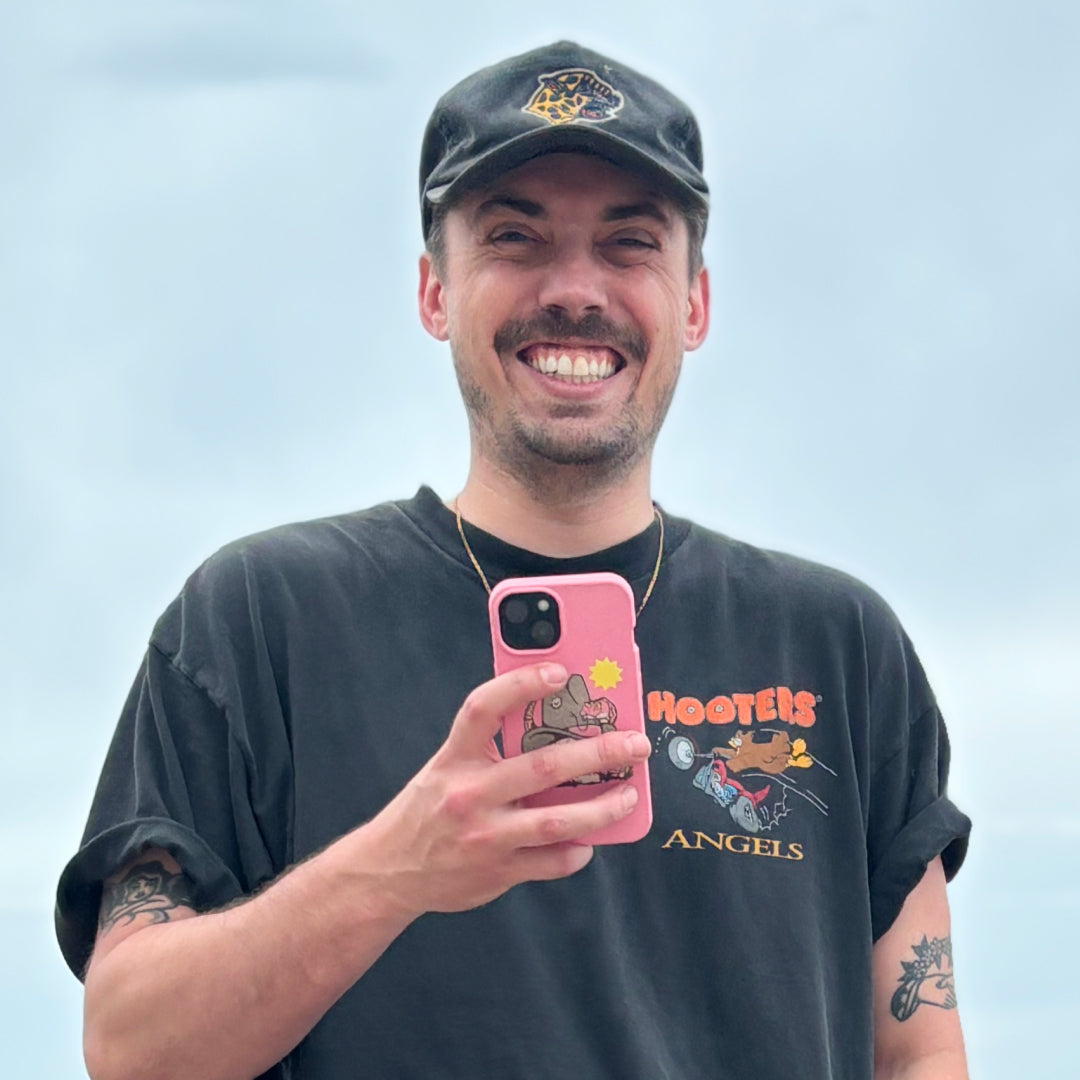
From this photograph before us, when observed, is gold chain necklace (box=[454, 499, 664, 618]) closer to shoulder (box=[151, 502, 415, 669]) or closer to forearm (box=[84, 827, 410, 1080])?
shoulder (box=[151, 502, 415, 669])

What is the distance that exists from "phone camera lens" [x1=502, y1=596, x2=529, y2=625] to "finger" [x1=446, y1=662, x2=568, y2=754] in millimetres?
289

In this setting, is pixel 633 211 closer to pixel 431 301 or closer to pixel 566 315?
pixel 566 315

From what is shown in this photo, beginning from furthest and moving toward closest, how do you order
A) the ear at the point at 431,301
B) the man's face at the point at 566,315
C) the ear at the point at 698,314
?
1. the ear at the point at 698,314
2. the ear at the point at 431,301
3. the man's face at the point at 566,315

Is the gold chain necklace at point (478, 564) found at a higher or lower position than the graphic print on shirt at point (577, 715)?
higher

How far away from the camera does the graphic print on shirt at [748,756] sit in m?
3.73

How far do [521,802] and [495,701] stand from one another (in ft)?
1.32

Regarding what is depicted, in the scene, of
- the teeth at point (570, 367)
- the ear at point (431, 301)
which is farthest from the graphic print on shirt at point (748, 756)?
the ear at point (431, 301)

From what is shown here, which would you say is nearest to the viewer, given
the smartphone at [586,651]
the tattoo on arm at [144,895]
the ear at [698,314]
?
the smartphone at [586,651]

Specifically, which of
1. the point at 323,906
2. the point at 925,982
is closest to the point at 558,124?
the point at 323,906

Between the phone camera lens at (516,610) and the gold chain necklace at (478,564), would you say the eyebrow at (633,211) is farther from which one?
the phone camera lens at (516,610)

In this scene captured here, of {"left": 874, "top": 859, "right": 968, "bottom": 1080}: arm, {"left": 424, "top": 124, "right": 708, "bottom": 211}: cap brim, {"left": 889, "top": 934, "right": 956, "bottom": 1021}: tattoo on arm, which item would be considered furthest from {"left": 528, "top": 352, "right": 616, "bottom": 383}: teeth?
{"left": 889, "top": 934, "right": 956, "bottom": 1021}: tattoo on arm

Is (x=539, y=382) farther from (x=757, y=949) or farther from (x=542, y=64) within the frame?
(x=757, y=949)

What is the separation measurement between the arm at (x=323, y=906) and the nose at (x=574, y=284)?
1.64 metres

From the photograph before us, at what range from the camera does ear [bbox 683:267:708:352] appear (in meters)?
4.55
